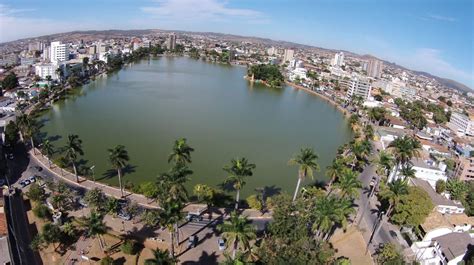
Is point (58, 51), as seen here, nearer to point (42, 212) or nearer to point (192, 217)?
point (42, 212)

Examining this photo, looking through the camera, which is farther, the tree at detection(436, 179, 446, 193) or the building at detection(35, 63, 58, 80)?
the building at detection(35, 63, 58, 80)

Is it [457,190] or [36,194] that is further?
[457,190]

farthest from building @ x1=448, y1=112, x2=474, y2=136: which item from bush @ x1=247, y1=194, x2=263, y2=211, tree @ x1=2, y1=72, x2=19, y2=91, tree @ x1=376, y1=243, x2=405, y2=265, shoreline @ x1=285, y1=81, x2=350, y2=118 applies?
tree @ x1=2, y1=72, x2=19, y2=91

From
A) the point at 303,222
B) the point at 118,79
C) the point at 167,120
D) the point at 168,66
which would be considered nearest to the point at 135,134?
the point at 167,120

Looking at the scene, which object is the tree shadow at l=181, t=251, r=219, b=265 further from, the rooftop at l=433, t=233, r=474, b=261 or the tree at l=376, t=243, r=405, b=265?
the rooftop at l=433, t=233, r=474, b=261

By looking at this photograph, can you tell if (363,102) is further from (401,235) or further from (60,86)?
(60,86)

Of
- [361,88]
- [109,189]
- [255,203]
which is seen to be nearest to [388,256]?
[255,203]
